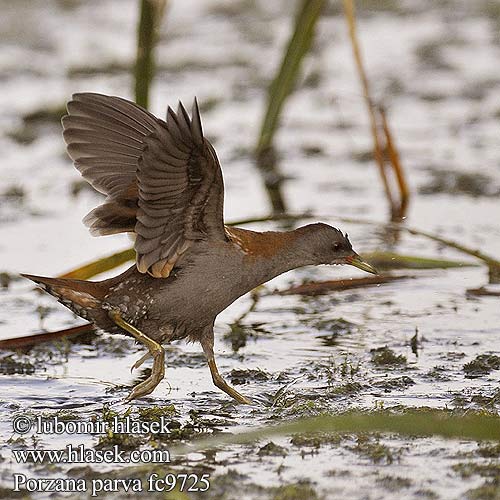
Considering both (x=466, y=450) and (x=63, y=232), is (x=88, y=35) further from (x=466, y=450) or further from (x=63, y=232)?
(x=466, y=450)

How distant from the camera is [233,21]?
15469 mm

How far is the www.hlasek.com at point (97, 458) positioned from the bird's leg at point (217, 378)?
384 millimetres

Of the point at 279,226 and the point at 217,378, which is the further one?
the point at 279,226

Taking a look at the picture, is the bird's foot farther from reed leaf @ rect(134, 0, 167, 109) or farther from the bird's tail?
reed leaf @ rect(134, 0, 167, 109)

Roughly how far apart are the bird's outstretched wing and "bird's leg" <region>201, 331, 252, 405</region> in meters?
0.45

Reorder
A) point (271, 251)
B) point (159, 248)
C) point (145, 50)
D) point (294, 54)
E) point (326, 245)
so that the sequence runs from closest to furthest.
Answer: point (159, 248) < point (271, 251) < point (326, 245) < point (145, 50) < point (294, 54)

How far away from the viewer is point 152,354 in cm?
556

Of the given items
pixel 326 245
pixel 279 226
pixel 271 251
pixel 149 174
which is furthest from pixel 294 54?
pixel 149 174

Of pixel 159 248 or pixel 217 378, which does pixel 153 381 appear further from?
pixel 159 248

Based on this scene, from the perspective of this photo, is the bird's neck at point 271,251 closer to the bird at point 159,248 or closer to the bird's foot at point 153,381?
the bird at point 159,248

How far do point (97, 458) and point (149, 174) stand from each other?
111 centimetres

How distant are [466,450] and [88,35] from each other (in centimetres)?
1059

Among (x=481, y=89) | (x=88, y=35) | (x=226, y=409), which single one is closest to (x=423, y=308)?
(x=226, y=409)

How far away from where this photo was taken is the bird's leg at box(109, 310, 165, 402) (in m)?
5.49
